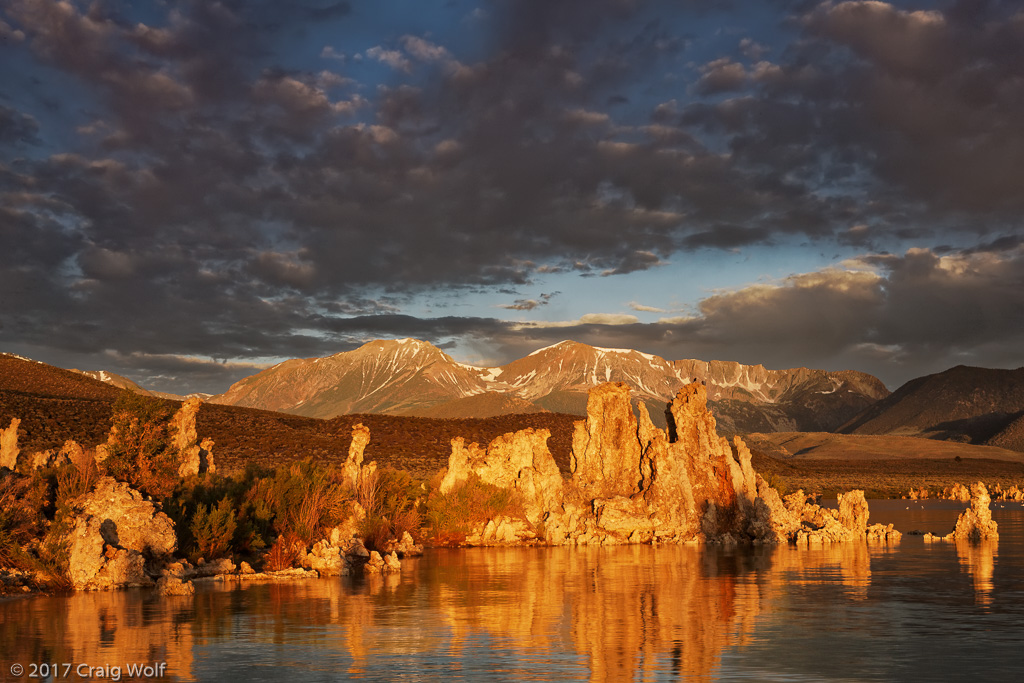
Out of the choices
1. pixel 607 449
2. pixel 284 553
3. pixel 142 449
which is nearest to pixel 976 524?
pixel 607 449

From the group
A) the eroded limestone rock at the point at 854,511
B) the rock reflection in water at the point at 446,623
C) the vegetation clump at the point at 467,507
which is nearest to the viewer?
the rock reflection in water at the point at 446,623

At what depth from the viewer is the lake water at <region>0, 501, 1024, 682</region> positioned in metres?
21.8

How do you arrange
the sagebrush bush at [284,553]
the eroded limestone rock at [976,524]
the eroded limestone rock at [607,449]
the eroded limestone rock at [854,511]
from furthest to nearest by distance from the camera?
the eroded limestone rock at [607,449]
the eroded limestone rock at [854,511]
the eroded limestone rock at [976,524]
the sagebrush bush at [284,553]

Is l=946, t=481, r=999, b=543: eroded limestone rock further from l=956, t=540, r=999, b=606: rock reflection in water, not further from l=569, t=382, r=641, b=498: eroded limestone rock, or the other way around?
l=569, t=382, r=641, b=498: eroded limestone rock

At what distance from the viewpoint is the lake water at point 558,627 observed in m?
21.8

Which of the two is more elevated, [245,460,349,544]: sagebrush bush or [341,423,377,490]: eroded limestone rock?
[341,423,377,490]: eroded limestone rock

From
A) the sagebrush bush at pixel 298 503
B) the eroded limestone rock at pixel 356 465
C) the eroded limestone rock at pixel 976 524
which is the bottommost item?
the eroded limestone rock at pixel 976 524

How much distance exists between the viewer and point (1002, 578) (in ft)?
132

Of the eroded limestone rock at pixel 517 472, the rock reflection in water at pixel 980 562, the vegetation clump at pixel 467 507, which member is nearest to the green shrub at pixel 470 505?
the vegetation clump at pixel 467 507

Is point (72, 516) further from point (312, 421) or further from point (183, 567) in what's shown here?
point (312, 421)

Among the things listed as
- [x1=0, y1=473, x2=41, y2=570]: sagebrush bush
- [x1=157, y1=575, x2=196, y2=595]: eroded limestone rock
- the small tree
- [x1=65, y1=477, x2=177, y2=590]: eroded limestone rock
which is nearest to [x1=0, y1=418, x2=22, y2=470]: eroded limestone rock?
the small tree

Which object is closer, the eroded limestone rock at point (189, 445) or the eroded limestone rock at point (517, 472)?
the eroded limestone rock at point (189, 445)

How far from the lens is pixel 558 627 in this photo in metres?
27.8

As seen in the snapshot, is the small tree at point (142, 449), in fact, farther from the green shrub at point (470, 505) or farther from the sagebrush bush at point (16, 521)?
the green shrub at point (470, 505)
